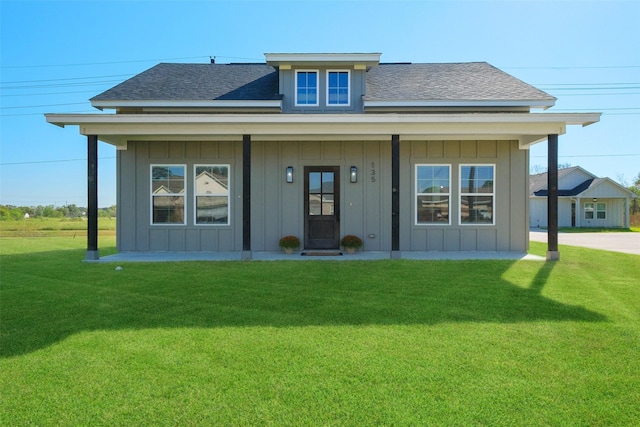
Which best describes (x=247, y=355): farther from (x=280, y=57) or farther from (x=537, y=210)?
(x=537, y=210)

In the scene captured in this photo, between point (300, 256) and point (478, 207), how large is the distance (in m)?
4.70

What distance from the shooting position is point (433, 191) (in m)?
10.1

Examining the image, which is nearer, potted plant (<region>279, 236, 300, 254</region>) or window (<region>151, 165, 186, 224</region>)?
potted plant (<region>279, 236, 300, 254</region>)

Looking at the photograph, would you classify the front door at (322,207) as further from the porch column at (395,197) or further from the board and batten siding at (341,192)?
the porch column at (395,197)

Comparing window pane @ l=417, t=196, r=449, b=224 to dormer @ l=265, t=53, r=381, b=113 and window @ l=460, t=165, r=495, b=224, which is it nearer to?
window @ l=460, t=165, r=495, b=224

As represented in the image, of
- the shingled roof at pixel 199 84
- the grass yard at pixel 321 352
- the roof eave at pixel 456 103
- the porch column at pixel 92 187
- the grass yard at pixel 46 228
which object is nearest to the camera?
the grass yard at pixel 321 352

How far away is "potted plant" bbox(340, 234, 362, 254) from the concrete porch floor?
15 centimetres

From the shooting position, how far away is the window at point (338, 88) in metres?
10.4

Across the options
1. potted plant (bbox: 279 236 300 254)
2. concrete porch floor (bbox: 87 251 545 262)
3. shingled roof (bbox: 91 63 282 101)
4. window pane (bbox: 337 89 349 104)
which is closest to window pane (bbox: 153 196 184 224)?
concrete porch floor (bbox: 87 251 545 262)

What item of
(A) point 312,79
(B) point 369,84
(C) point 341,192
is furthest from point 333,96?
(C) point 341,192

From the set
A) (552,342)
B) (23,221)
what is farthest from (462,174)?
(23,221)

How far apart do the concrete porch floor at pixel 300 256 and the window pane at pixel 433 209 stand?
88 centimetres

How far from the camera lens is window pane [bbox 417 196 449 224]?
396 inches

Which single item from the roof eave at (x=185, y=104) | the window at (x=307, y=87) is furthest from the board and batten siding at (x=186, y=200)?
the window at (x=307, y=87)
